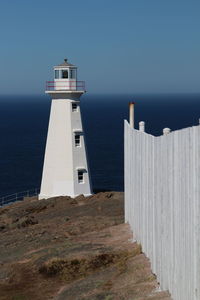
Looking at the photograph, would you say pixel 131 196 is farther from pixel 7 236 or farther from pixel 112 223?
pixel 7 236

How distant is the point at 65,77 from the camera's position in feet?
124

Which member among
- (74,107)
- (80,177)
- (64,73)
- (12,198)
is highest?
(64,73)

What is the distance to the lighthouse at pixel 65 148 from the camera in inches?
1432

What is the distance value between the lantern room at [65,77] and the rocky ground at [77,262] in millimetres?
13563

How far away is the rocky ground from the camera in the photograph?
516 inches

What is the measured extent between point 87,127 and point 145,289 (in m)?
126

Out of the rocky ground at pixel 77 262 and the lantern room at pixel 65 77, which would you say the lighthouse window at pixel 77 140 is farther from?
the rocky ground at pixel 77 262

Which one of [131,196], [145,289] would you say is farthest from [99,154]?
[145,289]

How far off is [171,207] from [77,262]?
5.87 metres

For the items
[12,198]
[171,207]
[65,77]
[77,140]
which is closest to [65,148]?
[77,140]

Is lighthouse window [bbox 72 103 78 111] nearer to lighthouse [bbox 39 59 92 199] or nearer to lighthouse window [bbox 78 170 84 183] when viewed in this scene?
lighthouse [bbox 39 59 92 199]

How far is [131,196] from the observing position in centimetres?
1778

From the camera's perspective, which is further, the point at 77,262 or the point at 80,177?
the point at 80,177

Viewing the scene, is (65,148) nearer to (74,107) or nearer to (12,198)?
(74,107)
